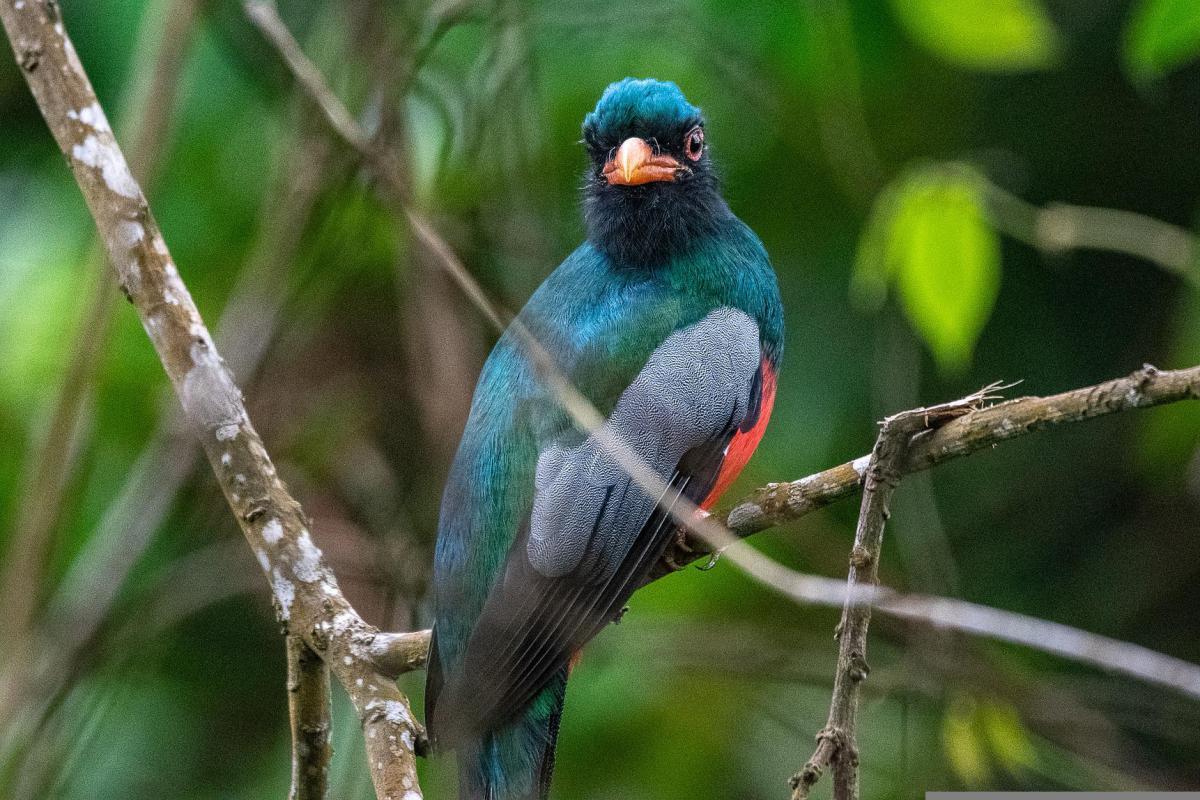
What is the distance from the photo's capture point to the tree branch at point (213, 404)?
92.5 inches

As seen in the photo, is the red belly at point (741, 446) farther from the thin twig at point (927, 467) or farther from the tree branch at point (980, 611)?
the tree branch at point (980, 611)

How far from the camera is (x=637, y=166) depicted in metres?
3.47

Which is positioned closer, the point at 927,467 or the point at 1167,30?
the point at 927,467

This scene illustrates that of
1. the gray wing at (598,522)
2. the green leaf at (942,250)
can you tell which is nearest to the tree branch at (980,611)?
the gray wing at (598,522)

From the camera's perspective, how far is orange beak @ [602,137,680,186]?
11.3ft

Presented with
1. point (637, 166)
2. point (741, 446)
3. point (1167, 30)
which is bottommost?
point (741, 446)

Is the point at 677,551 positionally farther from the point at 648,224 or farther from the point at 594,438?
the point at 648,224

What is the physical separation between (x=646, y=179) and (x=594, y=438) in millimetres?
803

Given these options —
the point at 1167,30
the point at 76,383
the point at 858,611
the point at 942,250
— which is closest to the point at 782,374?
the point at 942,250

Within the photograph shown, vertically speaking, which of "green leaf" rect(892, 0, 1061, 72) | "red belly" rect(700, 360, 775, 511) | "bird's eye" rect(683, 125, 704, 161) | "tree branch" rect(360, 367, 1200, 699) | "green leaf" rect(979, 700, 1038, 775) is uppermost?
"green leaf" rect(892, 0, 1061, 72)

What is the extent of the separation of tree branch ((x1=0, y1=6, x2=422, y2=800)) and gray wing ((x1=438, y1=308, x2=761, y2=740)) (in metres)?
0.48

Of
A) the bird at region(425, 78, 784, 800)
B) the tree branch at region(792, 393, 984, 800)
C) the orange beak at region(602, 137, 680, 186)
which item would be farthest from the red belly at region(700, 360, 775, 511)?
the tree branch at region(792, 393, 984, 800)

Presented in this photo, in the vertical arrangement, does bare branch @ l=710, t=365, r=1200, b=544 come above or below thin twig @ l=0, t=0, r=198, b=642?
below

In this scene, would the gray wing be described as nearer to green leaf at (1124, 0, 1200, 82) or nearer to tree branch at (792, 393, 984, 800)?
tree branch at (792, 393, 984, 800)
